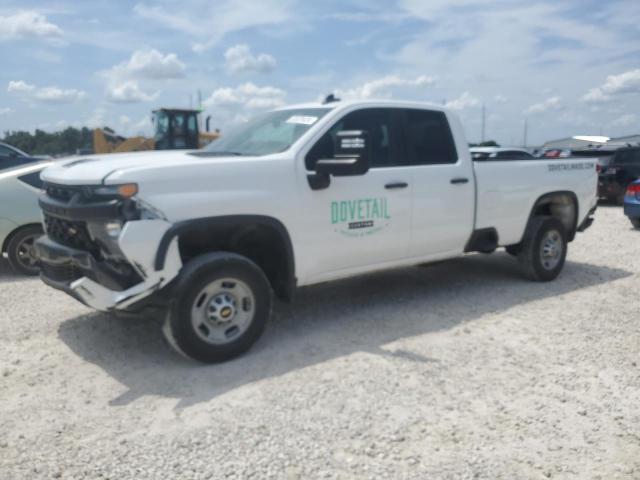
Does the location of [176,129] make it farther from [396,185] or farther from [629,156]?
[396,185]

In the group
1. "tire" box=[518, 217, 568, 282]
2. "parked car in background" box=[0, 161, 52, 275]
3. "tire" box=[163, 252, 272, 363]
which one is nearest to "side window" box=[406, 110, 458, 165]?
"tire" box=[518, 217, 568, 282]

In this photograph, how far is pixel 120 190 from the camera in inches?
156

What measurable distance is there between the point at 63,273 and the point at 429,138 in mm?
3515

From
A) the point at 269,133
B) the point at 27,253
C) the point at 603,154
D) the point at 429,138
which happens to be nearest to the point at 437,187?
the point at 429,138

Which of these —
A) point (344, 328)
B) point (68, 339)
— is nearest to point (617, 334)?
point (344, 328)

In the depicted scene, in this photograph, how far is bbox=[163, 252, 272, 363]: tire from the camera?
420 centimetres

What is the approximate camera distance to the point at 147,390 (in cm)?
407

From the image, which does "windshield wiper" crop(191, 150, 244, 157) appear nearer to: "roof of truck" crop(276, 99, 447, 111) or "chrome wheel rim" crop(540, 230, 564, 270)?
"roof of truck" crop(276, 99, 447, 111)

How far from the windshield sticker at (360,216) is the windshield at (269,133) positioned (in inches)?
27.2

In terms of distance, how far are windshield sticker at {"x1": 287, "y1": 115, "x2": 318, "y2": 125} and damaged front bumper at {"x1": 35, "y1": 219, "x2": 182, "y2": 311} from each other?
168 cm

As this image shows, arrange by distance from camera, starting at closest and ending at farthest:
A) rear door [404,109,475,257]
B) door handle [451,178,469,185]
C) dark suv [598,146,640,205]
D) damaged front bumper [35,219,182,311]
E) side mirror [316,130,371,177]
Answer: damaged front bumper [35,219,182,311] → side mirror [316,130,371,177] → rear door [404,109,475,257] → door handle [451,178,469,185] → dark suv [598,146,640,205]

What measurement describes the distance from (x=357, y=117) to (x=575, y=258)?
4889 millimetres

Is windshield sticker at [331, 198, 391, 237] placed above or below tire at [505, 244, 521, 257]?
above

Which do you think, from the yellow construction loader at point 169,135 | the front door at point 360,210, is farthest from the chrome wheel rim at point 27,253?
the yellow construction loader at point 169,135
